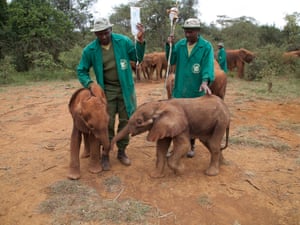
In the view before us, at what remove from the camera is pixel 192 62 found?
184 inches

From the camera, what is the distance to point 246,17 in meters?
31.7

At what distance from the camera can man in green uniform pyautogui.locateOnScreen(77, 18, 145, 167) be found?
176 inches

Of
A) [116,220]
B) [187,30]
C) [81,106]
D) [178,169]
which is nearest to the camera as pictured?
[116,220]

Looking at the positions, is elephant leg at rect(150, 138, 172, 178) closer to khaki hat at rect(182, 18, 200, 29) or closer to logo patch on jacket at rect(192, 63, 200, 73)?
logo patch on jacket at rect(192, 63, 200, 73)

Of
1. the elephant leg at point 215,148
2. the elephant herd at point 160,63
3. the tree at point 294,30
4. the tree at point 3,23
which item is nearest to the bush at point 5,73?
the tree at point 3,23

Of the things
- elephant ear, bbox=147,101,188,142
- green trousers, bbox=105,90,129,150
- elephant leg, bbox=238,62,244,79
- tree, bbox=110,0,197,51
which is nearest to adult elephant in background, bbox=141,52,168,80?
elephant leg, bbox=238,62,244,79

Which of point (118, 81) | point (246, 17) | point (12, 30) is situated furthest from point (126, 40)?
point (246, 17)

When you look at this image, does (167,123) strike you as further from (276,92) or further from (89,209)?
(276,92)

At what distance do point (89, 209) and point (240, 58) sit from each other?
13965 millimetres

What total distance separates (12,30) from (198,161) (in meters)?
15.7

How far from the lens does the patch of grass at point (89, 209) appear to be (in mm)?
3434

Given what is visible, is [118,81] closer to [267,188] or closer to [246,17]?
[267,188]

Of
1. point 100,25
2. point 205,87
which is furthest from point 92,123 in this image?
point 205,87

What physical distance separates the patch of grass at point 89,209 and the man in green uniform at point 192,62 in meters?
1.80
